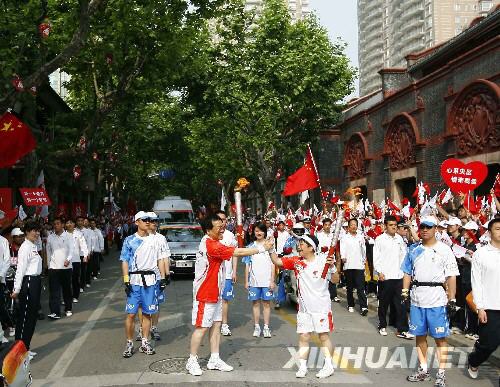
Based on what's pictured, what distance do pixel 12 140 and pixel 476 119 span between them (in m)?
13.1

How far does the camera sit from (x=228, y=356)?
25.6 ft

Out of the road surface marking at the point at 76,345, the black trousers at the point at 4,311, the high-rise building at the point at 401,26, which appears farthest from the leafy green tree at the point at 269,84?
the high-rise building at the point at 401,26

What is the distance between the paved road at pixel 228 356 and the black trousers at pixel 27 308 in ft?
1.29

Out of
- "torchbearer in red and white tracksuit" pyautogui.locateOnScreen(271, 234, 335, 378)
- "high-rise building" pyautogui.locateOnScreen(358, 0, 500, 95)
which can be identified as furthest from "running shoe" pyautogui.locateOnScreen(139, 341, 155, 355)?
"high-rise building" pyautogui.locateOnScreen(358, 0, 500, 95)

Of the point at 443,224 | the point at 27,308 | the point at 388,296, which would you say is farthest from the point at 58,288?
the point at 443,224

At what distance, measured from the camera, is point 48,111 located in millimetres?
30734

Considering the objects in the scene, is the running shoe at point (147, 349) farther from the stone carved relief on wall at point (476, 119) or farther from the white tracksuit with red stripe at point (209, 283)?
the stone carved relief on wall at point (476, 119)

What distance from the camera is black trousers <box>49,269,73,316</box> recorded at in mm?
11195

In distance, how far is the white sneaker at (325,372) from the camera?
6.78m

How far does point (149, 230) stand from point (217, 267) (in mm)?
1431

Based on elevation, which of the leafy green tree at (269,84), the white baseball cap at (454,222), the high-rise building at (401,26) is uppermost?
the high-rise building at (401,26)

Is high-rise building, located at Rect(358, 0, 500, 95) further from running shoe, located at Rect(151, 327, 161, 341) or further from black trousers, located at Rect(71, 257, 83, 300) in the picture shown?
running shoe, located at Rect(151, 327, 161, 341)

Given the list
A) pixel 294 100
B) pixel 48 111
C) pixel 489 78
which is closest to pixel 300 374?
pixel 489 78

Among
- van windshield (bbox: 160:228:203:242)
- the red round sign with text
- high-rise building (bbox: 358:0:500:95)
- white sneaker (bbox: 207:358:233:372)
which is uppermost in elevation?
high-rise building (bbox: 358:0:500:95)
